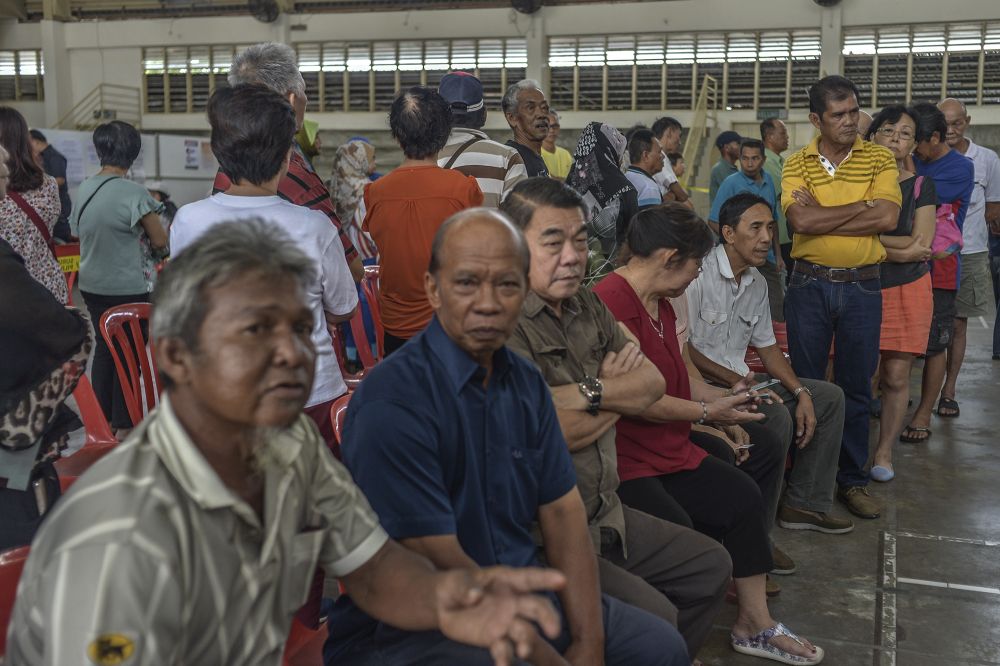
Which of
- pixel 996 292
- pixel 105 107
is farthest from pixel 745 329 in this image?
pixel 105 107

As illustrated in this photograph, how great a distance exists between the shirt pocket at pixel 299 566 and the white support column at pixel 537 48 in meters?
15.3

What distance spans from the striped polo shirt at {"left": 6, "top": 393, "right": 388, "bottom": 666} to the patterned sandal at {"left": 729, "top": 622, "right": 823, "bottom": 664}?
1756mm

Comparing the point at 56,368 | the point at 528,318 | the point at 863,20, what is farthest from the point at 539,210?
the point at 863,20

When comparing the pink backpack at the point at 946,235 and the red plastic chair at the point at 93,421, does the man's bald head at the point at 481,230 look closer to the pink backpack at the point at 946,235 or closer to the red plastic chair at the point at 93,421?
the red plastic chair at the point at 93,421

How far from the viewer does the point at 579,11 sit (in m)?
16.0

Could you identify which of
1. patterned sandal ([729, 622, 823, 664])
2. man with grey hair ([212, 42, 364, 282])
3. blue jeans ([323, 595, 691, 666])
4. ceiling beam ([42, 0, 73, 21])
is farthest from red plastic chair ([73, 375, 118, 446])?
ceiling beam ([42, 0, 73, 21])

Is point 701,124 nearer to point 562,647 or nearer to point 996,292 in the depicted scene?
point 996,292

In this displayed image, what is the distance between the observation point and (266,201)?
2.32 meters

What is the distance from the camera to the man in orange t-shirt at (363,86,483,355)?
10.3 ft

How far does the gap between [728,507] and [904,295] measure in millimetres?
2025

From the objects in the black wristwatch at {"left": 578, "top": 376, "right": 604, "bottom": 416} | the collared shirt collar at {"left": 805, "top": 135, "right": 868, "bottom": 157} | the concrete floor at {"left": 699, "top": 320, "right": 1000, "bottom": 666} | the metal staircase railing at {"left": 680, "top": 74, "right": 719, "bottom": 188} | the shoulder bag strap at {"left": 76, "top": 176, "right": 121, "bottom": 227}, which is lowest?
the concrete floor at {"left": 699, "top": 320, "right": 1000, "bottom": 666}

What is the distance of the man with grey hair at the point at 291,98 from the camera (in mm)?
2678

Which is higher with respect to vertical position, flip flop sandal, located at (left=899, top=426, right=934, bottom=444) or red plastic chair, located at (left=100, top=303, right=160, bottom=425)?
red plastic chair, located at (left=100, top=303, right=160, bottom=425)

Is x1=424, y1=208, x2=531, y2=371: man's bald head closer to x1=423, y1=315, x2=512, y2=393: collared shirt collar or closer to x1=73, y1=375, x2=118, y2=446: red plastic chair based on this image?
x1=423, y1=315, x2=512, y2=393: collared shirt collar
